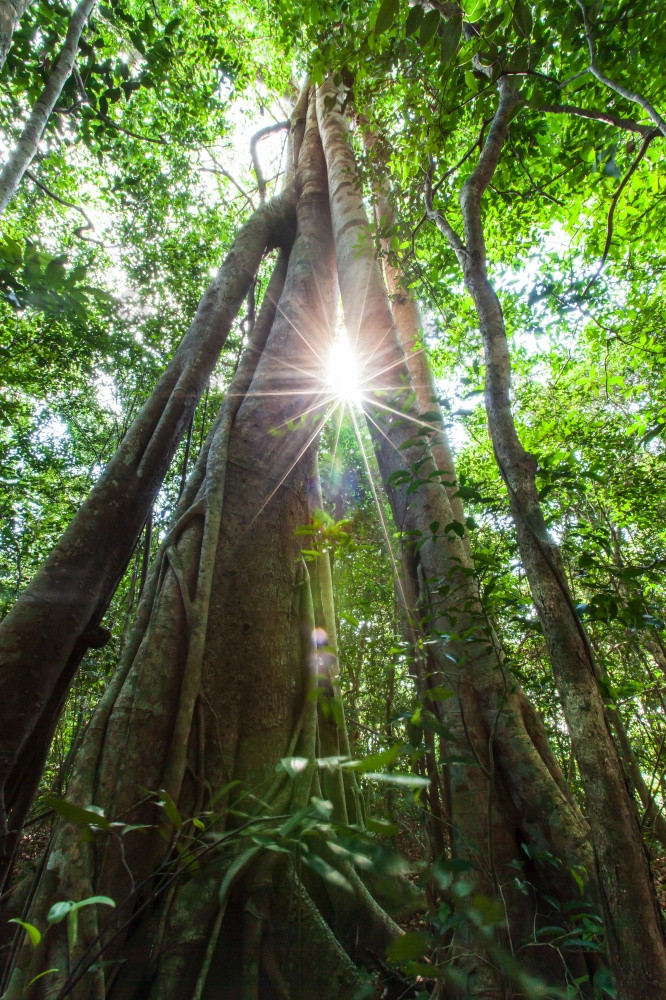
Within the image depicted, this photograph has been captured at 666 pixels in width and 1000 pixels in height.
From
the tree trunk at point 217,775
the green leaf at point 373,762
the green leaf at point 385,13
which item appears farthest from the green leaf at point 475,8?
the green leaf at point 373,762

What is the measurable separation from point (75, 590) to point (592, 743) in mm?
2151

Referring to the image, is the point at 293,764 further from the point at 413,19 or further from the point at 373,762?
the point at 413,19

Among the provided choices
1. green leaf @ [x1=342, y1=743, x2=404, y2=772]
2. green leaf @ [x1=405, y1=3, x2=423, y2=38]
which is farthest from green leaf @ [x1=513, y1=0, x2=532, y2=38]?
green leaf @ [x1=342, y1=743, x2=404, y2=772]

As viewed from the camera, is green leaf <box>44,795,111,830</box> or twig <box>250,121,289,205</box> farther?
twig <box>250,121,289,205</box>

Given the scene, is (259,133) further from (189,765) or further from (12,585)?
(189,765)

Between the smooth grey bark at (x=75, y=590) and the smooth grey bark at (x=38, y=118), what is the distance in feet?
4.11

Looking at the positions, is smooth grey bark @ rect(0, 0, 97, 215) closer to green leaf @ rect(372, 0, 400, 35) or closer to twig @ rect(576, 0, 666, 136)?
green leaf @ rect(372, 0, 400, 35)

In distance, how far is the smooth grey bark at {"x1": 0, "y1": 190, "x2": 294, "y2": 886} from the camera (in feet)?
6.22

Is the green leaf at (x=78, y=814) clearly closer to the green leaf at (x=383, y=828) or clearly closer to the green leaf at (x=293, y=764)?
the green leaf at (x=293, y=764)

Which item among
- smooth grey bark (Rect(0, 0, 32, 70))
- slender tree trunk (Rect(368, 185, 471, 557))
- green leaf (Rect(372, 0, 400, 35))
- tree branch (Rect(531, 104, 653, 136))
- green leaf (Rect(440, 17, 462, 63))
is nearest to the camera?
green leaf (Rect(372, 0, 400, 35))

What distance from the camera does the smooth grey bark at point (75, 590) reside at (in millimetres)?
1895

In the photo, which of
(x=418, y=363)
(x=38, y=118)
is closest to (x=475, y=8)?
(x=38, y=118)

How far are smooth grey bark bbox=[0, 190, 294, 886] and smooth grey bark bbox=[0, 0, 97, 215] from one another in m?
1.25

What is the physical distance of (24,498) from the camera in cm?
530
